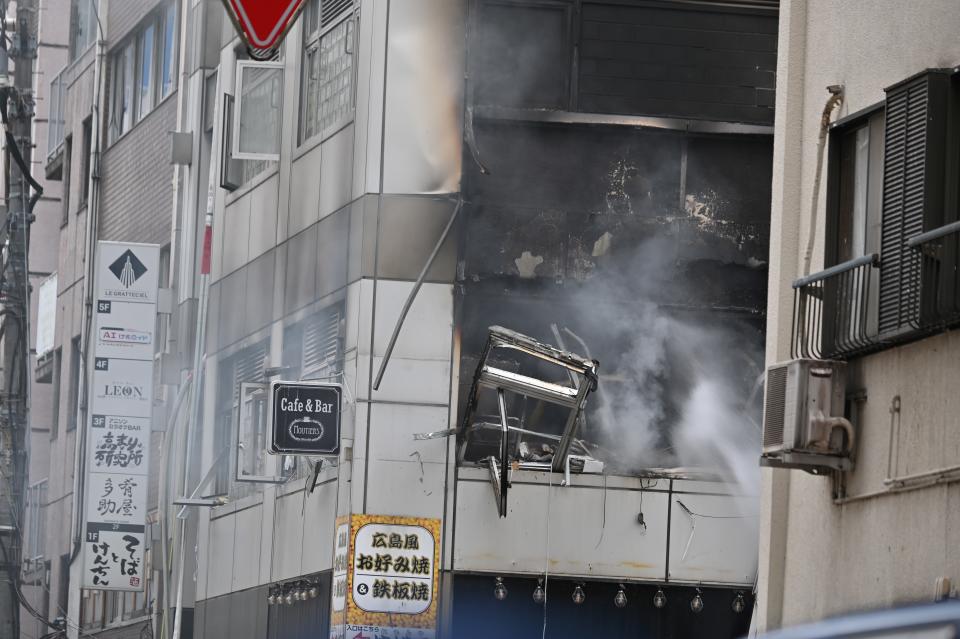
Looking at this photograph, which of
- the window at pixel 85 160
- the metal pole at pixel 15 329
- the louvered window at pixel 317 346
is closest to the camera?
the louvered window at pixel 317 346

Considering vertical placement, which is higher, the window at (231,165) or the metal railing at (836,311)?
the window at (231,165)

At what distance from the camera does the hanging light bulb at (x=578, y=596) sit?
2078 cm

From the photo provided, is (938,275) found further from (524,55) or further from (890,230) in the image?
(524,55)

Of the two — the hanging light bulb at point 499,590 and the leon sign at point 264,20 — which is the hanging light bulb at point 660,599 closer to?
the hanging light bulb at point 499,590

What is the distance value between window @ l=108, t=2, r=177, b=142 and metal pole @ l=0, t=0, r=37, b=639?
17.6 feet

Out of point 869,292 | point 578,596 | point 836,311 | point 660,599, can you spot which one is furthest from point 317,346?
point 869,292

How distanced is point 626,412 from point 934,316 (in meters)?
10.2

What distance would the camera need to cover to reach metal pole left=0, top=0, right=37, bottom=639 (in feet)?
76.8

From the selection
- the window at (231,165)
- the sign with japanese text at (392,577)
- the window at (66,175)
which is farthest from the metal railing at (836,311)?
the window at (66,175)

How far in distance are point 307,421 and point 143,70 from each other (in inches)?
569

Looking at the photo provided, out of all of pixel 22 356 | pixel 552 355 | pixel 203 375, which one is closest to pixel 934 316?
pixel 552 355

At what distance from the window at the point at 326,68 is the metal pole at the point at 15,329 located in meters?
3.87

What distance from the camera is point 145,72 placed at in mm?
33500

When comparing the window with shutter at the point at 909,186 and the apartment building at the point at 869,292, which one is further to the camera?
the window with shutter at the point at 909,186
